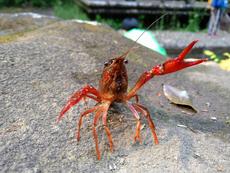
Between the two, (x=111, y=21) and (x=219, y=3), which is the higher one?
(x=219, y=3)

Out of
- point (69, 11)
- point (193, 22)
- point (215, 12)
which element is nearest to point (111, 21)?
point (69, 11)

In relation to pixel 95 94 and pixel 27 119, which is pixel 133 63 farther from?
pixel 27 119

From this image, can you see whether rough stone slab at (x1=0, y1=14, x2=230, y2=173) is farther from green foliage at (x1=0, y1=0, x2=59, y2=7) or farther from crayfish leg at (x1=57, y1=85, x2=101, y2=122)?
green foliage at (x1=0, y1=0, x2=59, y2=7)

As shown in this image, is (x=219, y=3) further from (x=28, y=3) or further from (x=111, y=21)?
(x=28, y=3)

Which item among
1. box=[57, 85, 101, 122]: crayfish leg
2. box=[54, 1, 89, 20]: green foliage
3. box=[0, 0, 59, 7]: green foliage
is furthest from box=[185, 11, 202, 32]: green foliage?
box=[57, 85, 101, 122]: crayfish leg

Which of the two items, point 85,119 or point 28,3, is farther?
point 28,3
